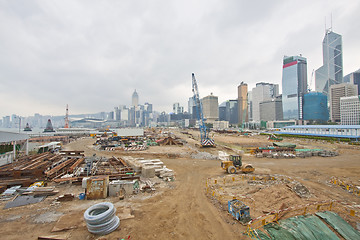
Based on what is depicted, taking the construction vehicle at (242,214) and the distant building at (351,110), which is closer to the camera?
the construction vehicle at (242,214)

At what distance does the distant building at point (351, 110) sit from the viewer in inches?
4119

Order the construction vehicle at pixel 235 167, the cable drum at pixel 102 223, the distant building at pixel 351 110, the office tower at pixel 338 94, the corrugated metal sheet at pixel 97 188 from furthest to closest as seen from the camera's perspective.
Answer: the office tower at pixel 338 94, the distant building at pixel 351 110, the construction vehicle at pixel 235 167, the corrugated metal sheet at pixel 97 188, the cable drum at pixel 102 223

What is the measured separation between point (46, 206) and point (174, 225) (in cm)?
778

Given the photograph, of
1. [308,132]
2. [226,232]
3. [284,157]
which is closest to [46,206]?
[226,232]

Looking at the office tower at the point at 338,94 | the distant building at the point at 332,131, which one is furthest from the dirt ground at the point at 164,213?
the office tower at the point at 338,94

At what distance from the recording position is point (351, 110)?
107438 millimetres

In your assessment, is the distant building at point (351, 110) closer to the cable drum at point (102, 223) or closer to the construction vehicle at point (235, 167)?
the construction vehicle at point (235, 167)

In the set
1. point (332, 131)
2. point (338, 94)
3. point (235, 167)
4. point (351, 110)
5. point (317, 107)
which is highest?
point (338, 94)

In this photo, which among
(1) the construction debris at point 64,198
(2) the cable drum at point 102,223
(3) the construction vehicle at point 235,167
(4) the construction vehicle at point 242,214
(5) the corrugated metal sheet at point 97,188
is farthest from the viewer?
(3) the construction vehicle at point 235,167

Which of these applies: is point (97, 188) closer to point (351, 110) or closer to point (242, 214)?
point (242, 214)

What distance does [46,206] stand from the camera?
377 inches

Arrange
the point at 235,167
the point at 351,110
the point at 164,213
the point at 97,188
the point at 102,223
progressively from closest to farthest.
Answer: the point at 102,223, the point at 164,213, the point at 97,188, the point at 235,167, the point at 351,110

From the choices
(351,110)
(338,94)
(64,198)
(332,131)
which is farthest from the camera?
(338,94)

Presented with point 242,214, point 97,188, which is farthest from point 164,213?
point 97,188
